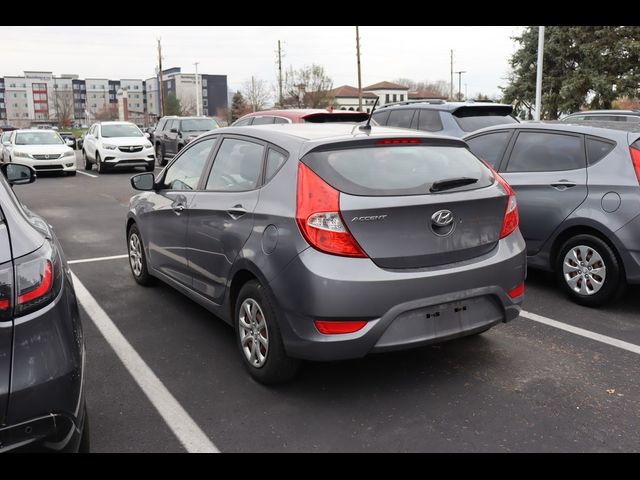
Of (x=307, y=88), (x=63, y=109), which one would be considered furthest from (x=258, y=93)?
(x=63, y=109)

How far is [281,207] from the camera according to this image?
3.61 m

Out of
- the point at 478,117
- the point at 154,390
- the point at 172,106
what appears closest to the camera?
the point at 154,390

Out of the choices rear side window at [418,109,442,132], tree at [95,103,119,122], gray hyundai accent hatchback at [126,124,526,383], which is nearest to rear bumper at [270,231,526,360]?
gray hyundai accent hatchback at [126,124,526,383]

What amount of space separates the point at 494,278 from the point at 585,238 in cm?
207

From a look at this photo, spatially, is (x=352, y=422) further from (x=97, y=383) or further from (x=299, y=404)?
(x=97, y=383)

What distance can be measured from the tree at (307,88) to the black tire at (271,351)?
5769 centimetres

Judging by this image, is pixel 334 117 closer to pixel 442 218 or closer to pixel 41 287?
pixel 442 218

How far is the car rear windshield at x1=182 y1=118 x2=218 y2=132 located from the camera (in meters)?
20.8

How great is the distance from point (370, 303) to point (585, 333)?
2265mm

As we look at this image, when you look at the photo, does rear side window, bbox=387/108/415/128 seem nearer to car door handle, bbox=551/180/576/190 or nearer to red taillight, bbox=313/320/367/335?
car door handle, bbox=551/180/576/190

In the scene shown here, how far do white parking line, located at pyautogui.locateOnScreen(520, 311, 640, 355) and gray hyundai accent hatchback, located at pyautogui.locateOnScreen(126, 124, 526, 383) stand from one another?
1.05m

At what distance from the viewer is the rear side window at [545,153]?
566 cm

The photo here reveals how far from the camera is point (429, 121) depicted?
10203mm
